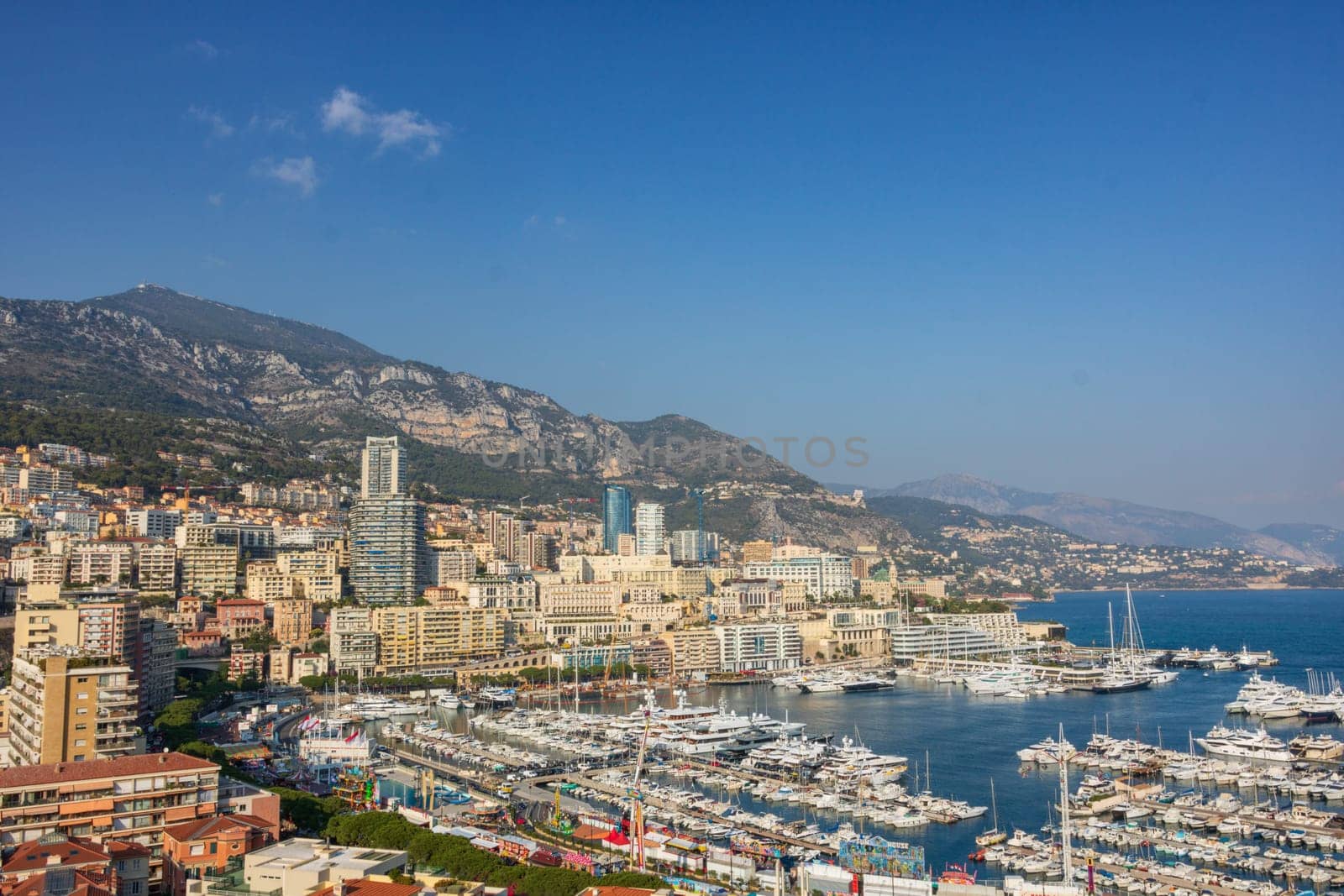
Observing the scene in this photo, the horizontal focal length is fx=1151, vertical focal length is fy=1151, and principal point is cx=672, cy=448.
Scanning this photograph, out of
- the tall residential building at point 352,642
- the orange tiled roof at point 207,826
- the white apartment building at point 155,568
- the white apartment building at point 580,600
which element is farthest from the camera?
the white apartment building at point 580,600

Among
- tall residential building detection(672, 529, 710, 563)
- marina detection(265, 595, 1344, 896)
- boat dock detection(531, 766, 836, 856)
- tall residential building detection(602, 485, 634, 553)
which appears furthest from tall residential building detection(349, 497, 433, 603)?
tall residential building detection(672, 529, 710, 563)

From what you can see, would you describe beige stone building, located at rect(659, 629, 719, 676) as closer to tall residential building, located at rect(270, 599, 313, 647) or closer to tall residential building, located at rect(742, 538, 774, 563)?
tall residential building, located at rect(270, 599, 313, 647)

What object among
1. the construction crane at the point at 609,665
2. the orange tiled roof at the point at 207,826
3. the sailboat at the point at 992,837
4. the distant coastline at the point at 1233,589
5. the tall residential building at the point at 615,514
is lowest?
the sailboat at the point at 992,837

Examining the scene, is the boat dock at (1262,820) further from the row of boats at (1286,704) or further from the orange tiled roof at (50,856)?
the orange tiled roof at (50,856)

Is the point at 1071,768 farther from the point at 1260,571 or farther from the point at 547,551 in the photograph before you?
the point at 1260,571

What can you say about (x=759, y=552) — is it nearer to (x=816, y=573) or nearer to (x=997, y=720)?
(x=816, y=573)

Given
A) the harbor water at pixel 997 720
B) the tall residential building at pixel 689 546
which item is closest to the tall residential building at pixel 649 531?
the tall residential building at pixel 689 546
